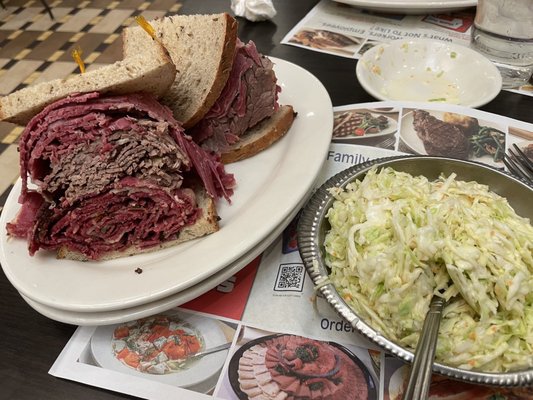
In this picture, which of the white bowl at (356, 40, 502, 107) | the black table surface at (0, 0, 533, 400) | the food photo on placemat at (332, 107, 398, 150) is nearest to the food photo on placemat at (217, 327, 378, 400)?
the black table surface at (0, 0, 533, 400)

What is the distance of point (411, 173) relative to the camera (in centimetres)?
117

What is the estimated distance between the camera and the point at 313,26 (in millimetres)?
2072

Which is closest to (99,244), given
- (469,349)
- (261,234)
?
(261,234)

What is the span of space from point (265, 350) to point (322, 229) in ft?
1.01

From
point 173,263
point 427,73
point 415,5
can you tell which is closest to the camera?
point 173,263

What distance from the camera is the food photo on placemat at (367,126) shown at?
1.47 metres

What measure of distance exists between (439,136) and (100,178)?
3.54ft

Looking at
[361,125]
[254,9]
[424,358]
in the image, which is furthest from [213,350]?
[254,9]

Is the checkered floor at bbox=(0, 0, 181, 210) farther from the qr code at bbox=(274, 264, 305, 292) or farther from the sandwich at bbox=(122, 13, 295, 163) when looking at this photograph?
the qr code at bbox=(274, 264, 305, 292)

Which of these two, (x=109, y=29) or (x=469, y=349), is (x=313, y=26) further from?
(x=109, y=29)

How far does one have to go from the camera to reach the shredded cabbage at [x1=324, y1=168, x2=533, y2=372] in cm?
83

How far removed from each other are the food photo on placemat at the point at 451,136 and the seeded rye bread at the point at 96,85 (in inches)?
32.2

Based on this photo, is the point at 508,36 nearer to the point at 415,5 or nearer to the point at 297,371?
the point at 415,5

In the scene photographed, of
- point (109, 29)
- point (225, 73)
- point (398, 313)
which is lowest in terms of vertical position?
point (109, 29)
